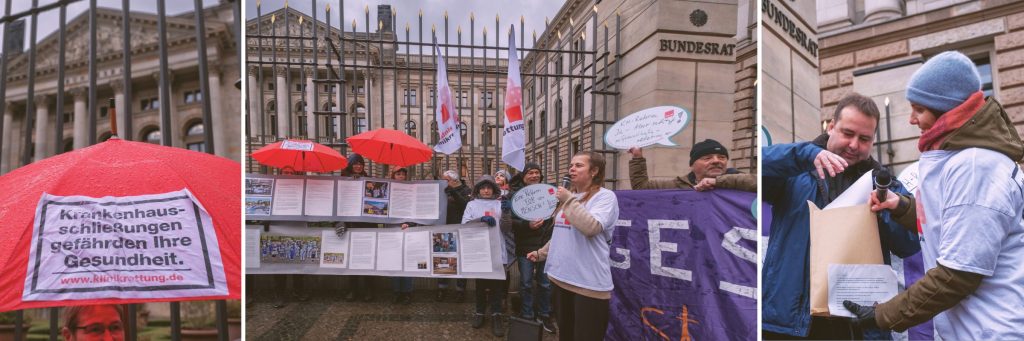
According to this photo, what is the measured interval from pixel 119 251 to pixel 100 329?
46.8 inches

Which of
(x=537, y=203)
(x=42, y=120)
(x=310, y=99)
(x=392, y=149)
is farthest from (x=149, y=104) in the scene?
(x=537, y=203)

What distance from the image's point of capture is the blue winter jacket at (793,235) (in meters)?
2.17

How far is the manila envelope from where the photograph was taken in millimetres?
2000

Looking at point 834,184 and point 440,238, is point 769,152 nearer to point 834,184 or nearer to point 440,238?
point 834,184

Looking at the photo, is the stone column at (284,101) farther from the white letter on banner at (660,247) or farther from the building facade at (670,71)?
the white letter on banner at (660,247)

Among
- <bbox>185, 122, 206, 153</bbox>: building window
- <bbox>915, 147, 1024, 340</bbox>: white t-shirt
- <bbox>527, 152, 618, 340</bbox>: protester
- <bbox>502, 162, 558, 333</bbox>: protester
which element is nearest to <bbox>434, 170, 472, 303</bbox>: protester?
<bbox>502, 162, 558, 333</bbox>: protester

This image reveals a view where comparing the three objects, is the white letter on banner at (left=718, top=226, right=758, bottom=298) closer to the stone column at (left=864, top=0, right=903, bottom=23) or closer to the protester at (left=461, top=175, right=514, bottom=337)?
the protester at (left=461, top=175, right=514, bottom=337)

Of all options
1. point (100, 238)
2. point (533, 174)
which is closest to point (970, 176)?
point (100, 238)

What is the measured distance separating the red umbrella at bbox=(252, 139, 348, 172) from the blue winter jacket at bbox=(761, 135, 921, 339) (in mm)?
4225

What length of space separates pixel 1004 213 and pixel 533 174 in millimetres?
3717

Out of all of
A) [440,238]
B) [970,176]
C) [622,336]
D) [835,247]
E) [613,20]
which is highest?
[613,20]

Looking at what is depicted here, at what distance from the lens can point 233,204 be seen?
2020 millimetres

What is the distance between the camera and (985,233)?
161cm

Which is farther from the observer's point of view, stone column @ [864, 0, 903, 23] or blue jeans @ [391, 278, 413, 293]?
stone column @ [864, 0, 903, 23]
